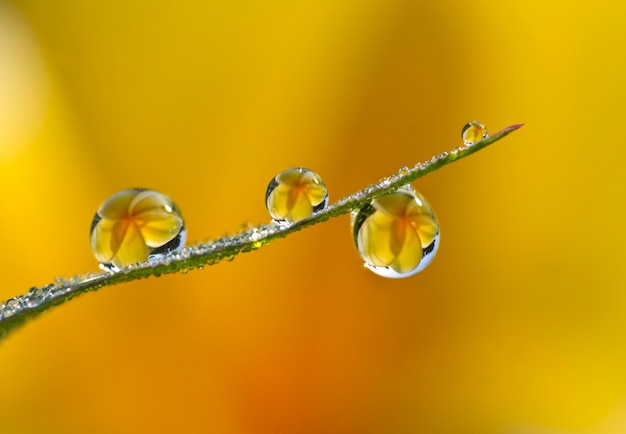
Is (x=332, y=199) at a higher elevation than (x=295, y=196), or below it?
higher

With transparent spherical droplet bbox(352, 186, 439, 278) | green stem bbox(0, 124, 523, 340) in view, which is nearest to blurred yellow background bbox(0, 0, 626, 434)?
transparent spherical droplet bbox(352, 186, 439, 278)

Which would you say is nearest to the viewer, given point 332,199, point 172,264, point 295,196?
point 172,264

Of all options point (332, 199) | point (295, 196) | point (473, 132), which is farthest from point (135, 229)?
point (332, 199)

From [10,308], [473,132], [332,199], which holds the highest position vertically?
[332,199]

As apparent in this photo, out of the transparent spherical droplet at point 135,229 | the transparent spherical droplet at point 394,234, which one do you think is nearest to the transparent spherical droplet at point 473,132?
the transparent spherical droplet at point 394,234

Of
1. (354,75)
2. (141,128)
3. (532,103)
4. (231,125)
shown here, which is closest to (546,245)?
(532,103)

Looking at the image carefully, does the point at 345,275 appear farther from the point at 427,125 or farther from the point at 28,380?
the point at 28,380

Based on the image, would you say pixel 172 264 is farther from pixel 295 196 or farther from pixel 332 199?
pixel 332 199

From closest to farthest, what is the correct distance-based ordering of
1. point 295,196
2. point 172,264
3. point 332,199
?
point 172,264 → point 295,196 → point 332,199
